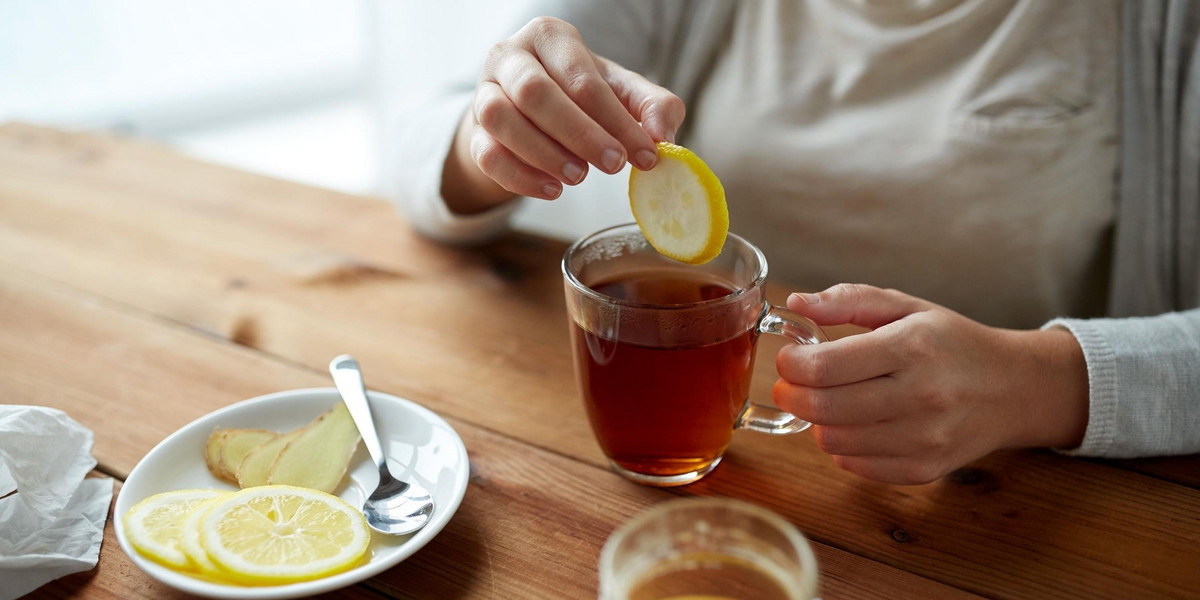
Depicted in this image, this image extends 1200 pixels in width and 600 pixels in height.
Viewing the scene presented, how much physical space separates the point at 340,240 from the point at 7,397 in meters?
0.42

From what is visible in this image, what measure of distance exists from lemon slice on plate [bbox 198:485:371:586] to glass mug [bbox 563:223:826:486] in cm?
20

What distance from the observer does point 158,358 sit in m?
0.87

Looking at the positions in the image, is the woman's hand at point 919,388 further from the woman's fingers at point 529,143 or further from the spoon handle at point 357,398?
the spoon handle at point 357,398

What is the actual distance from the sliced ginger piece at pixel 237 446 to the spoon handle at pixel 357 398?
0.06 m

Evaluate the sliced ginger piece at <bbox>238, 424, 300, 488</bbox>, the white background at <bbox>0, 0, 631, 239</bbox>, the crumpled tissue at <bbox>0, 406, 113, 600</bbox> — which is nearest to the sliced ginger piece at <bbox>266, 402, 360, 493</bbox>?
the sliced ginger piece at <bbox>238, 424, 300, 488</bbox>

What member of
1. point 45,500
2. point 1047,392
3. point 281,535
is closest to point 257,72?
point 45,500

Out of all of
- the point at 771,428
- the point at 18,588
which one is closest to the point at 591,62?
the point at 771,428

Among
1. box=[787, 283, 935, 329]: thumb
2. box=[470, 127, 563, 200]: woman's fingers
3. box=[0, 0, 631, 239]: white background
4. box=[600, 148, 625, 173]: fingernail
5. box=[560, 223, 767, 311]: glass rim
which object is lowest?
box=[0, 0, 631, 239]: white background

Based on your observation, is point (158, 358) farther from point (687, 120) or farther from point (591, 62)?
point (687, 120)

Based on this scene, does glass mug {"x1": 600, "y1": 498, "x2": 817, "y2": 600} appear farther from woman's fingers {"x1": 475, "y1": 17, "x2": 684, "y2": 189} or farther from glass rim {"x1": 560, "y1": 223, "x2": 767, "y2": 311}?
woman's fingers {"x1": 475, "y1": 17, "x2": 684, "y2": 189}

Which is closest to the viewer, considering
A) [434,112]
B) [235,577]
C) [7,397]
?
[235,577]

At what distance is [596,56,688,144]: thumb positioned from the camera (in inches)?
27.0

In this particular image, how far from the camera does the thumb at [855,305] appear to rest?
0.68 metres

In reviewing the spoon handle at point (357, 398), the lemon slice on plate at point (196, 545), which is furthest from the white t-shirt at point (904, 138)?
the lemon slice on plate at point (196, 545)
